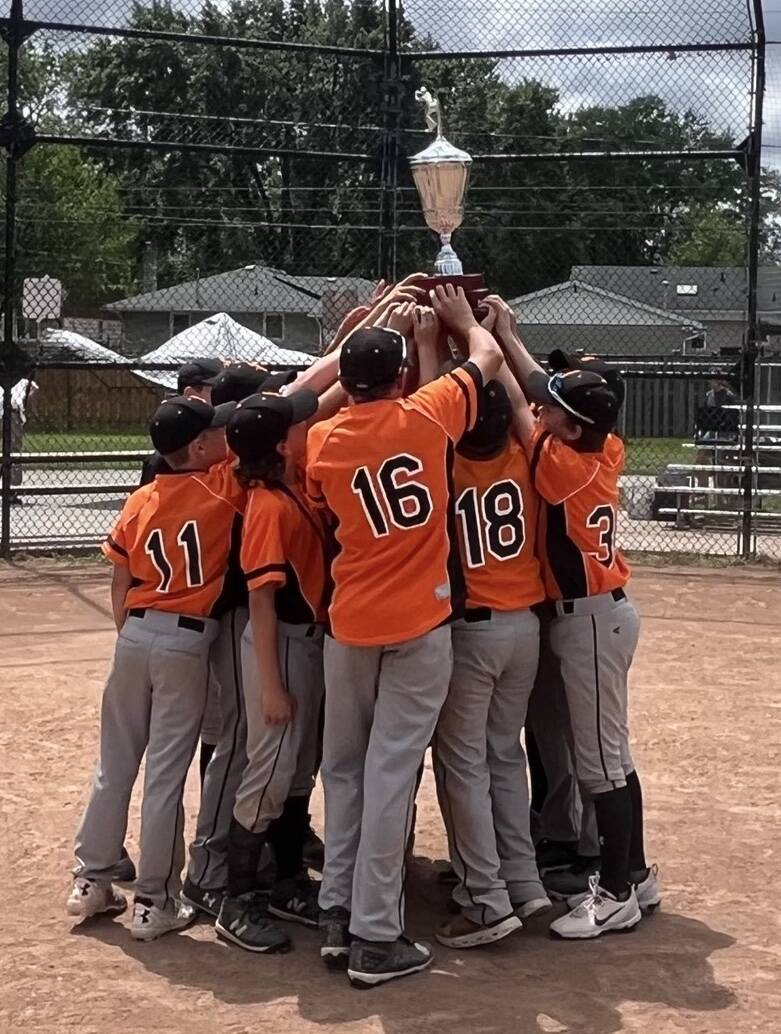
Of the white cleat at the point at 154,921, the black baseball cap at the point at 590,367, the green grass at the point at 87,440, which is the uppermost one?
the black baseball cap at the point at 590,367

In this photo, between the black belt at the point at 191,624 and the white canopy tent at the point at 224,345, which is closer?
the black belt at the point at 191,624

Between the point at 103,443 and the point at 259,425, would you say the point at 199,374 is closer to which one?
the point at 259,425

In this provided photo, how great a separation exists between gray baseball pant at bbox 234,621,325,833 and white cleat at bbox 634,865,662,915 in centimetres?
118

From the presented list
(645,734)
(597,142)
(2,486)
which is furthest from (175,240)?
(645,734)

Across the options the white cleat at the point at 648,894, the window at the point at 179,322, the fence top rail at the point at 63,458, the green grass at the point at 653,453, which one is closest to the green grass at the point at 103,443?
the green grass at the point at 653,453

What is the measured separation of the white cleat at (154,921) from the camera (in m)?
4.30

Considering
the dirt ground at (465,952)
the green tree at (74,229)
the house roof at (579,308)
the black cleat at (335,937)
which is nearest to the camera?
the dirt ground at (465,952)

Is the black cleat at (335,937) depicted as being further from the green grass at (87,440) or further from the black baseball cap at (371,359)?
the green grass at (87,440)

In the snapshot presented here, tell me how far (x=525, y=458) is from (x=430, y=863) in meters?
1.64

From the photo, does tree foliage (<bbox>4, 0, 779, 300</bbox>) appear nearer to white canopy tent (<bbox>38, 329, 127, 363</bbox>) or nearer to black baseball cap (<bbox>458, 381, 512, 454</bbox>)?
white canopy tent (<bbox>38, 329, 127, 363</bbox>)

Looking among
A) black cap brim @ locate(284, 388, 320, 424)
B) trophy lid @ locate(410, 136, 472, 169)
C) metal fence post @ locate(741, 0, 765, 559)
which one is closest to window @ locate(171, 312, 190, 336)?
metal fence post @ locate(741, 0, 765, 559)

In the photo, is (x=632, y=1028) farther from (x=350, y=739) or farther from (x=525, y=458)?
(x=525, y=458)

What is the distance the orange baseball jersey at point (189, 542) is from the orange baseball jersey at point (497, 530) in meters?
0.75

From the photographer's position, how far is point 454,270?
15.9 ft
